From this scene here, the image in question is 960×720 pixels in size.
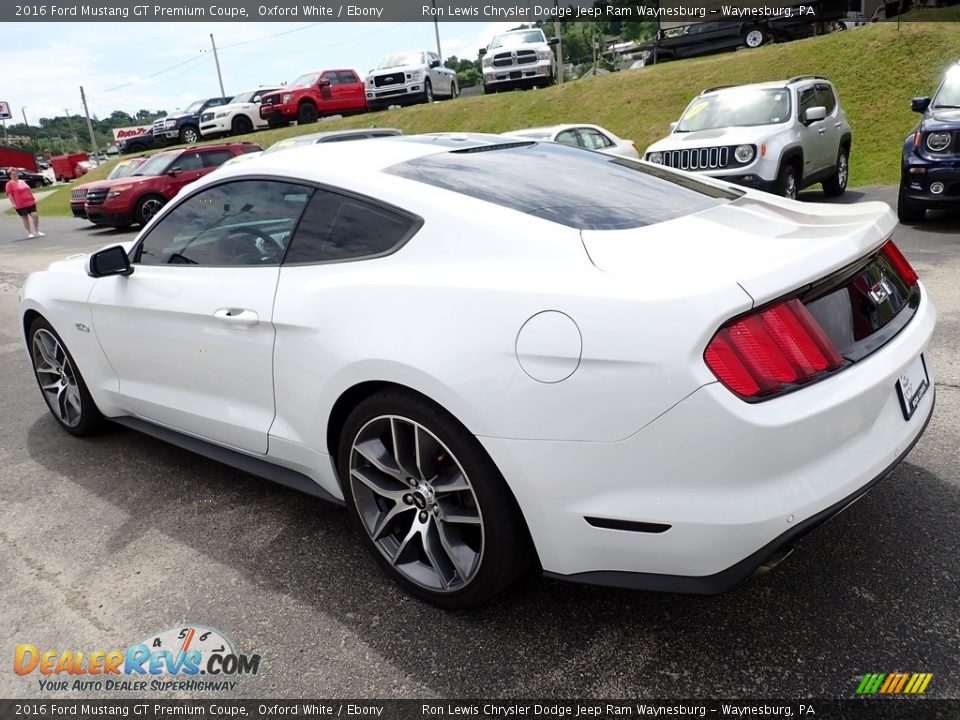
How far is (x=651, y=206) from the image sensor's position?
2660 mm

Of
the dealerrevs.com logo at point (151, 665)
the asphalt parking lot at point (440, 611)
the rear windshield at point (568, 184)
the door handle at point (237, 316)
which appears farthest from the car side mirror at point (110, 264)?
the dealerrevs.com logo at point (151, 665)

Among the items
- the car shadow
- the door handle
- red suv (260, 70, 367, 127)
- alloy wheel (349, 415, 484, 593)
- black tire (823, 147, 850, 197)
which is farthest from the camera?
red suv (260, 70, 367, 127)

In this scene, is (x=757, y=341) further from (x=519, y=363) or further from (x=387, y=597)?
(x=387, y=597)

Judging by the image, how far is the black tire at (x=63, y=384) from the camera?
165 inches

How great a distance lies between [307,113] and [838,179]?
1895 cm

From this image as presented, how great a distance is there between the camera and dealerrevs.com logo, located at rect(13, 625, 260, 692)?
2.38m

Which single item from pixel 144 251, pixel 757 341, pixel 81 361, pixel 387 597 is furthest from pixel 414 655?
pixel 81 361

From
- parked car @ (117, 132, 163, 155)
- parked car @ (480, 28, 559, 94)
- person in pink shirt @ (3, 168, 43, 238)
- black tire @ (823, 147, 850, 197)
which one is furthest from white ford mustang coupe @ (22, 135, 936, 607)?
parked car @ (117, 132, 163, 155)

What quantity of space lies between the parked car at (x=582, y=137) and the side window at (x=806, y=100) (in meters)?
2.39

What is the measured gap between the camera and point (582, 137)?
1198cm

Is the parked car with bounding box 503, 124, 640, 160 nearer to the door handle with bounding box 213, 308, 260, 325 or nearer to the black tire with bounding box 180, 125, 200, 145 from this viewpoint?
the door handle with bounding box 213, 308, 260, 325

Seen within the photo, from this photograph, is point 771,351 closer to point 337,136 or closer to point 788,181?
point 788,181

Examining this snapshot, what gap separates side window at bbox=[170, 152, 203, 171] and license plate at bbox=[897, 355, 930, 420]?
711 inches

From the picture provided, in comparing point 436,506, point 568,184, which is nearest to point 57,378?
point 436,506
